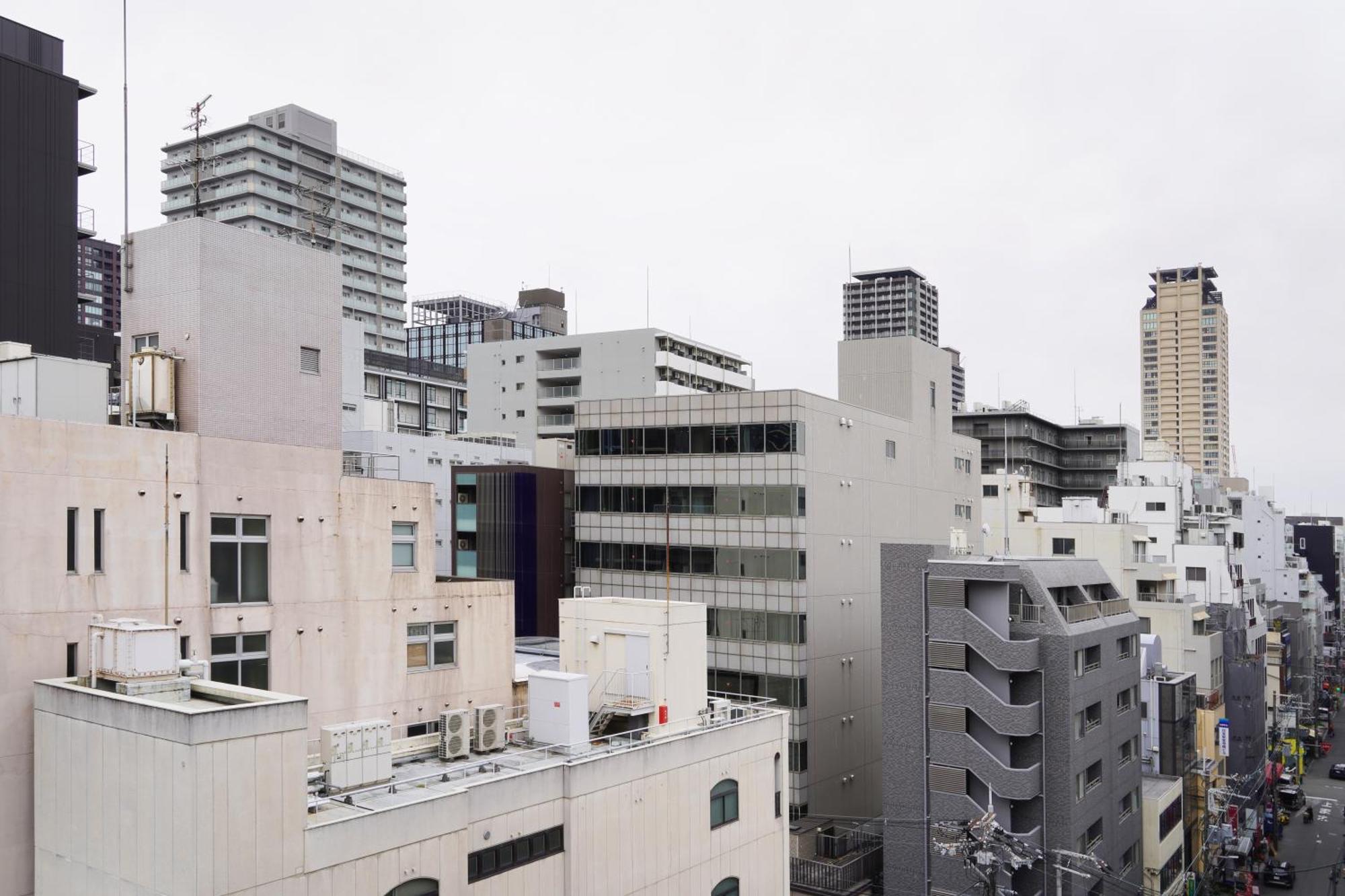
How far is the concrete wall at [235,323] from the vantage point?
82.5 feet

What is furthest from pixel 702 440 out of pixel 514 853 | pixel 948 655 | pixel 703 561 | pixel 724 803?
pixel 514 853

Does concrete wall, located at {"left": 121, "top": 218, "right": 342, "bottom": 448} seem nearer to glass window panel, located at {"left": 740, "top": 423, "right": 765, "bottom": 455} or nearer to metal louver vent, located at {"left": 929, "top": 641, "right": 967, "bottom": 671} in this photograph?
metal louver vent, located at {"left": 929, "top": 641, "right": 967, "bottom": 671}

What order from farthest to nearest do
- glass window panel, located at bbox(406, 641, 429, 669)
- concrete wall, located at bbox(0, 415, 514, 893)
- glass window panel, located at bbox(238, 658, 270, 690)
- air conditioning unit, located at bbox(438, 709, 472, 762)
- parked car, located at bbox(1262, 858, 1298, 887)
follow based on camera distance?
1. parked car, located at bbox(1262, 858, 1298, 887)
2. glass window panel, located at bbox(406, 641, 429, 669)
3. air conditioning unit, located at bbox(438, 709, 472, 762)
4. glass window panel, located at bbox(238, 658, 270, 690)
5. concrete wall, located at bbox(0, 415, 514, 893)

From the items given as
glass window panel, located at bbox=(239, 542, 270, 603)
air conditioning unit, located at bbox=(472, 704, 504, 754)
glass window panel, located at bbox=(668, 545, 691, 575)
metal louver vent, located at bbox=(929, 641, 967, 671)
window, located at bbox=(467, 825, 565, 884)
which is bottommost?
window, located at bbox=(467, 825, 565, 884)

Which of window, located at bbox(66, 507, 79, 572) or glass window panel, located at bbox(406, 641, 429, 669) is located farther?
glass window panel, located at bbox(406, 641, 429, 669)

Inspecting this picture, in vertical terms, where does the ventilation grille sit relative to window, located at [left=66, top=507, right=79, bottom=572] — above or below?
below

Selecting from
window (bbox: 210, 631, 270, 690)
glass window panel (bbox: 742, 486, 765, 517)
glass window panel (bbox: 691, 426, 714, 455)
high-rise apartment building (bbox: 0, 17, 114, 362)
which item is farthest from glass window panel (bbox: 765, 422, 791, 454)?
high-rise apartment building (bbox: 0, 17, 114, 362)

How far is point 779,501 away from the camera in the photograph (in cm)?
5272

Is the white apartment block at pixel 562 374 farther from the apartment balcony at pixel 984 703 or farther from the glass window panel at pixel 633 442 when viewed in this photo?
the apartment balcony at pixel 984 703

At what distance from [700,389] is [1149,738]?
5732 centimetres

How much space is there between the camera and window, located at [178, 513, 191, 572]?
23688mm

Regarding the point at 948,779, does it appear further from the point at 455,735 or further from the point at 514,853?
the point at 514,853

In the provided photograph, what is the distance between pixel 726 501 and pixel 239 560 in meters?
32.5

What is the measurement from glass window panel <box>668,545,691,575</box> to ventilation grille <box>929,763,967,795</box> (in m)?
17.4
